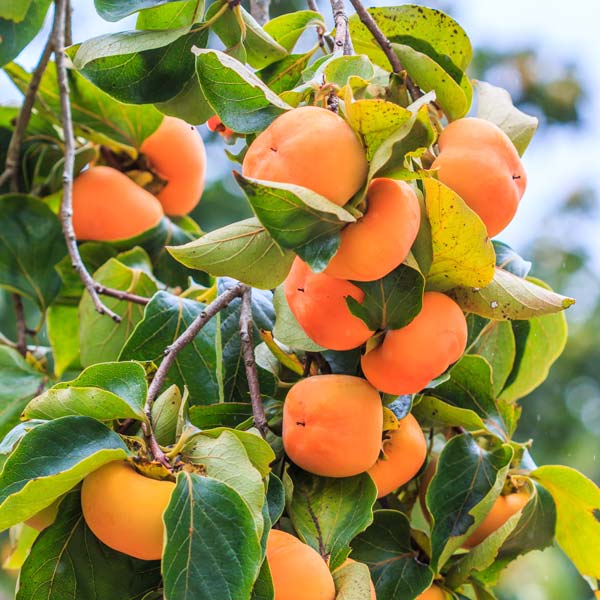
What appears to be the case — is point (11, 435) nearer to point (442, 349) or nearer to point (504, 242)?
point (442, 349)

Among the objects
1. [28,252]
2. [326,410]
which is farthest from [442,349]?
[28,252]

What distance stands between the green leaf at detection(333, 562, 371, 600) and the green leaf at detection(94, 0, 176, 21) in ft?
1.53

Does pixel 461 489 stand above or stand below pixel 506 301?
below

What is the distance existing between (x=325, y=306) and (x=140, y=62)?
10.8 inches

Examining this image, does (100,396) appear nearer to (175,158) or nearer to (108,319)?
(108,319)

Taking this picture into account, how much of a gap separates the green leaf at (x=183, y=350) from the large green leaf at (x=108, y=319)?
139 millimetres

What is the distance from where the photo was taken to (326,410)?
25.8 inches

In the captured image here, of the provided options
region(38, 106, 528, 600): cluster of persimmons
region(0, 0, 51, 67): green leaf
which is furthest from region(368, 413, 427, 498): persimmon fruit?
region(0, 0, 51, 67): green leaf

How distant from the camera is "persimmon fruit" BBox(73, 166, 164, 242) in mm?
1076

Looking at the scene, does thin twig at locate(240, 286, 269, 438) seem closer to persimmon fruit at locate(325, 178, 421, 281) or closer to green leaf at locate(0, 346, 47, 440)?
persimmon fruit at locate(325, 178, 421, 281)

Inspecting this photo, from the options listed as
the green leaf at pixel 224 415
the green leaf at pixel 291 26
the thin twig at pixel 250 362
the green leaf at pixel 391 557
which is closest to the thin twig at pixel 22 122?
the green leaf at pixel 291 26

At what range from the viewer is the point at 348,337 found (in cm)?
63

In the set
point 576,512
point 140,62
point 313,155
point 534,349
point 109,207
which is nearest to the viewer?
point 313,155

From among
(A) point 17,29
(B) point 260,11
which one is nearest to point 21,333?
(A) point 17,29
